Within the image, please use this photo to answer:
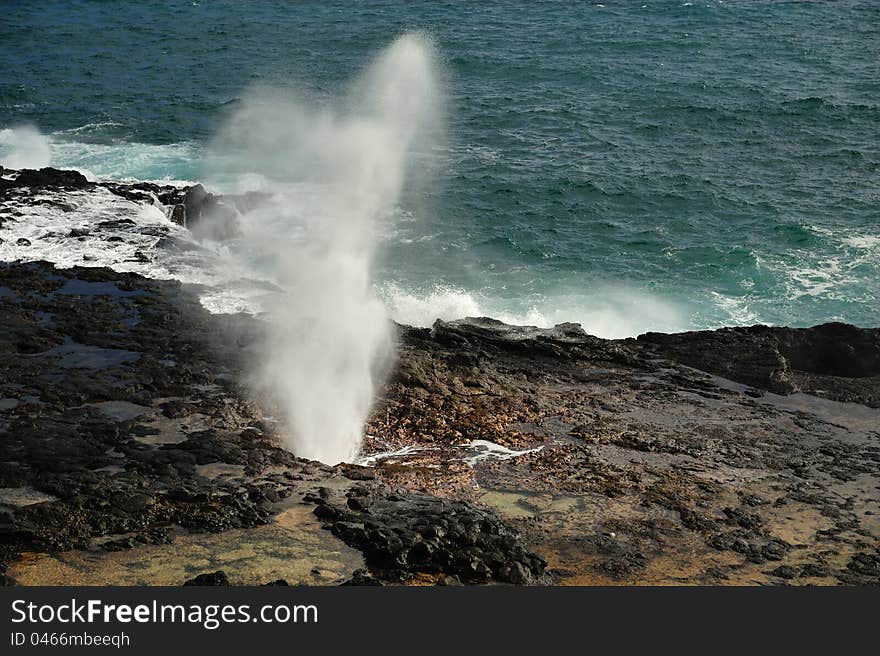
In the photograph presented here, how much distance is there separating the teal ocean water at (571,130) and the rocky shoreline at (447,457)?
7.63 meters

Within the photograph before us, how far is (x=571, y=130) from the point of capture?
55.8 meters

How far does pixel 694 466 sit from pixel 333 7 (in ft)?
214

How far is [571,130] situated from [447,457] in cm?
3534

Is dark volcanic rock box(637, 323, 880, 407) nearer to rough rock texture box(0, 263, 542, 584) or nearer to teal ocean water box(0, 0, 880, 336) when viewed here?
teal ocean water box(0, 0, 880, 336)

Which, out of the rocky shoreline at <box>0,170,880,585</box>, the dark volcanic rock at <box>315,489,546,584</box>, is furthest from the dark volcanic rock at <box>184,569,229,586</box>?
the dark volcanic rock at <box>315,489,546,584</box>

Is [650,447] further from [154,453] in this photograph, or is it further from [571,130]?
[571,130]

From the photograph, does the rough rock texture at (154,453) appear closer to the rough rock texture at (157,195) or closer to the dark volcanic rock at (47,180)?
the rough rock texture at (157,195)

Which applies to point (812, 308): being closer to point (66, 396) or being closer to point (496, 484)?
point (496, 484)

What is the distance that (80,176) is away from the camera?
1695 inches

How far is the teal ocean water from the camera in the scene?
40.7 meters

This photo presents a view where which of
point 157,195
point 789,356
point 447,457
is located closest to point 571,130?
point 157,195

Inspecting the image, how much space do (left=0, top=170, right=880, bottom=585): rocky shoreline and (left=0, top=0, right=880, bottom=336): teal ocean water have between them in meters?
7.63

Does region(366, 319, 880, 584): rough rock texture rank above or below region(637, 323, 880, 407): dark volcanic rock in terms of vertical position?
below

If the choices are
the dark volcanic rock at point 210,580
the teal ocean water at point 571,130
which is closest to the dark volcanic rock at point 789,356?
the teal ocean water at point 571,130
